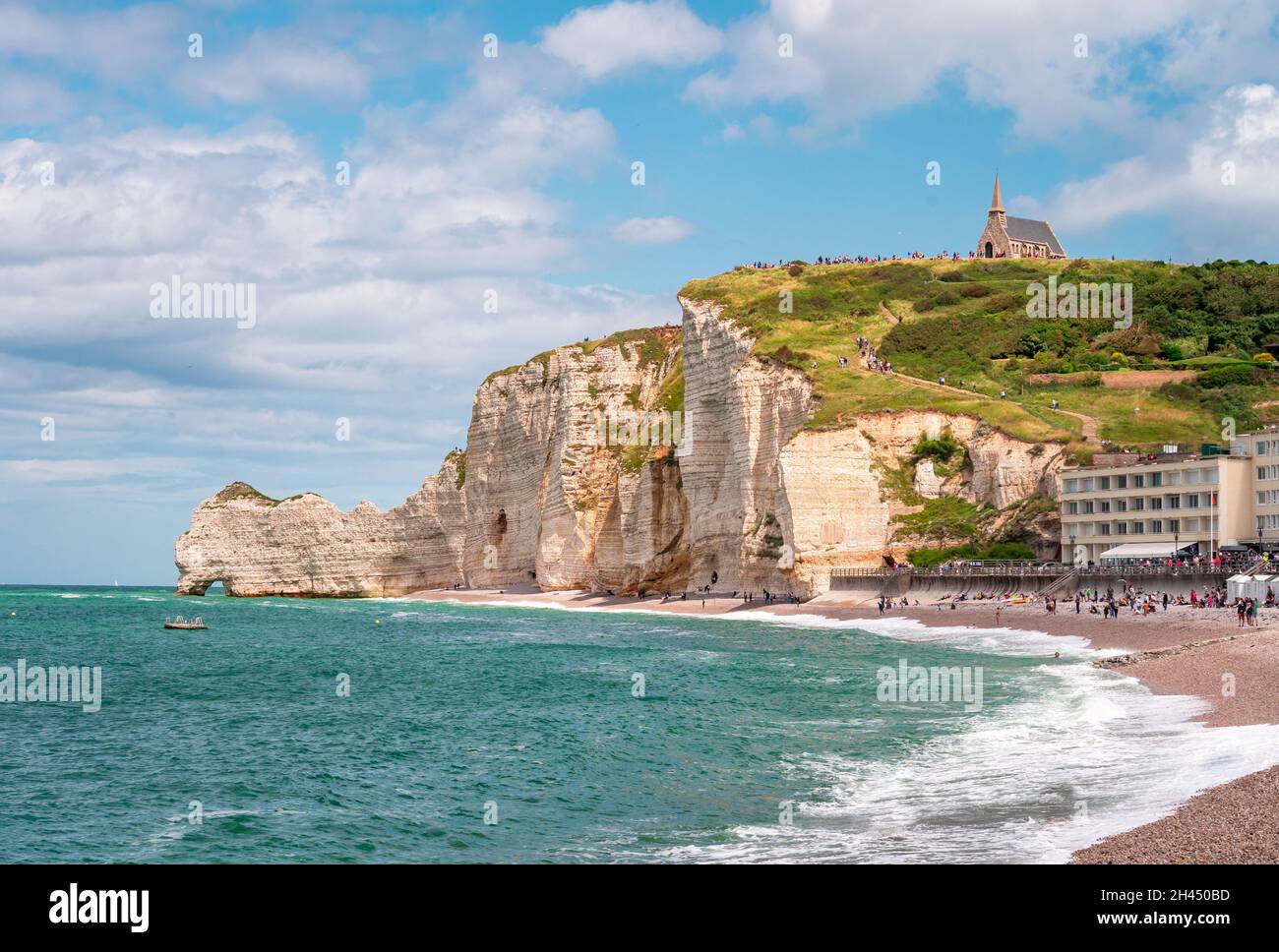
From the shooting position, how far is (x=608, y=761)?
2920 cm

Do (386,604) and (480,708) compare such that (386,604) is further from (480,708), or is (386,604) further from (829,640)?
(480,708)

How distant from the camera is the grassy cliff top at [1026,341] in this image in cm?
9031

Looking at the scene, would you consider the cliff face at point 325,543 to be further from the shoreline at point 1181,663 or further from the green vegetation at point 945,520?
the green vegetation at point 945,520

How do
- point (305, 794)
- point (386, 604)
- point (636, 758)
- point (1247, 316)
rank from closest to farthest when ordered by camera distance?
point (305, 794), point (636, 758), point (1247, 316), point (386, 604)

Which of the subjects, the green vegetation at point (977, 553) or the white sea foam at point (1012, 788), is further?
the green vegetation at point (977, 553)

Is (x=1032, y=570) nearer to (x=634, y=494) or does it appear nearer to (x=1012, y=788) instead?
(x=634, y=494)

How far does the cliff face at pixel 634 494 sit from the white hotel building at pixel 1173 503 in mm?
4727

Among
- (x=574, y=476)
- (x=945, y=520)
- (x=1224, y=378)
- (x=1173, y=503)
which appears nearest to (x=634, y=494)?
(x=574, y=476)

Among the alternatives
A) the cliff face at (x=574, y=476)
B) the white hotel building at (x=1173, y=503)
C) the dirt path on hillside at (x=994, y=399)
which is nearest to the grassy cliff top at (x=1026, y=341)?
the dirt path on hillside at (x=994, y=399)

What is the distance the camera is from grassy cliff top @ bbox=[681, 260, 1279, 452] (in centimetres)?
9031

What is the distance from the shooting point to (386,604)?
124750mm
